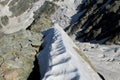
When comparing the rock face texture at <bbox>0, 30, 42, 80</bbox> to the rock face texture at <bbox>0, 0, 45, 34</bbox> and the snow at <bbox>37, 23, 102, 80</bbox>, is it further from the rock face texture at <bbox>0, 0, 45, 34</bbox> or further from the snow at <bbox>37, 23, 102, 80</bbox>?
the rock face texture at <bbox>0, 0, 45, 34</bbox>

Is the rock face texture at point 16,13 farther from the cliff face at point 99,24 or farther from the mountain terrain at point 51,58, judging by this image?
the mountain terrain at point 51,58

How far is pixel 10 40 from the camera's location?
14.7 m

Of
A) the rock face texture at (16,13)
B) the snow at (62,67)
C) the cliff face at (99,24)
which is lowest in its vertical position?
the cliff face at (99,24)

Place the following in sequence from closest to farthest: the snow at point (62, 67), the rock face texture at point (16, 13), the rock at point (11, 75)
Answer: the snow at point (62, 67) < the rock at point (11, 75) < the rock face texture at point (16, 13)

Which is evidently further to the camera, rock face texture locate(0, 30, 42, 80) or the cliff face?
the cliff face

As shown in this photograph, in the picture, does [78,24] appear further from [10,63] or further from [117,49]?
[10,63]

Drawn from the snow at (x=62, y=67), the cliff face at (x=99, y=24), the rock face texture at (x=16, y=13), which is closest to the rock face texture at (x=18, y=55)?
the snow at (x=62, y=67)

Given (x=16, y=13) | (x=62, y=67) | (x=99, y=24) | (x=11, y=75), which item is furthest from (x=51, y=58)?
(x=16, y=13)

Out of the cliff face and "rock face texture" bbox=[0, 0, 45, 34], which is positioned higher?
"rock face texture" bbox=[0, 0, 45, 34]

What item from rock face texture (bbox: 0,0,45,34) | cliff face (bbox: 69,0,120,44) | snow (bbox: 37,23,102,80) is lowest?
cliff face (bbox: 69,0,120,44)

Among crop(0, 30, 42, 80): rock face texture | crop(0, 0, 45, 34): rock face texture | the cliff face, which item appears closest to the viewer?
crop(0, 30, 42, 80): rock face texture

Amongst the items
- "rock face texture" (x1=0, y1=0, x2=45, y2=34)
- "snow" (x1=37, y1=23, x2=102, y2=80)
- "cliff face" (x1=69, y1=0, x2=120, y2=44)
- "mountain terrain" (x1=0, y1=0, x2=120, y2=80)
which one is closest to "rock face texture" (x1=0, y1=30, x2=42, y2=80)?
"mountain terrain" (x1=0, y1=0, x2=120, y2=80)

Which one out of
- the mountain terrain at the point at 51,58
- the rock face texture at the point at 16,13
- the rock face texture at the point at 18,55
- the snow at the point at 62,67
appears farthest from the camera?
the rock face texture at the point at 16,13

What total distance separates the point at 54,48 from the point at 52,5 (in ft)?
347
